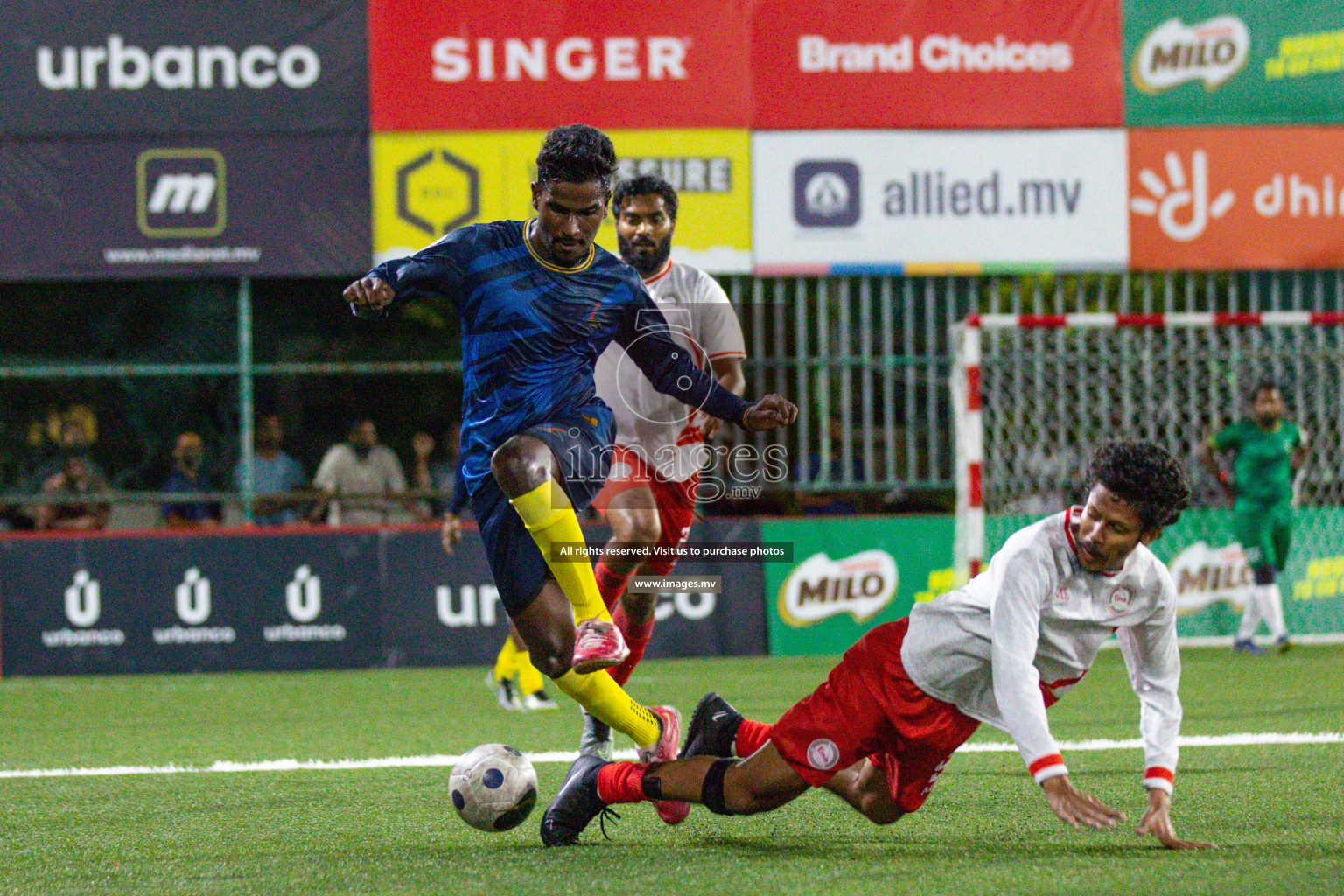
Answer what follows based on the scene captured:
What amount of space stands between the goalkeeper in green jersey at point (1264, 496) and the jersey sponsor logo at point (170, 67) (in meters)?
7.18

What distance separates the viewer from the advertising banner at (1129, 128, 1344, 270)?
11.4m

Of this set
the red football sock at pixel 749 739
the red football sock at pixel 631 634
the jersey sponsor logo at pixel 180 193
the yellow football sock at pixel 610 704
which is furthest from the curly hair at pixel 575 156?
the jersey sponsor logo at pixel 180 193

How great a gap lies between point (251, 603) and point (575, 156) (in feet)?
23.0

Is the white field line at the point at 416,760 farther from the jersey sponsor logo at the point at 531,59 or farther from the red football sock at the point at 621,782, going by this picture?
the jersey sponsor logo at the point at 531,59

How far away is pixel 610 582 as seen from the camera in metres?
5.87

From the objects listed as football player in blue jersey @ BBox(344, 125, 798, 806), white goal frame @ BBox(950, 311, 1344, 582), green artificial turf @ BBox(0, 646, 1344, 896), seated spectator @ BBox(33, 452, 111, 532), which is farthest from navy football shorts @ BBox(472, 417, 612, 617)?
seated spectator @ BBox(33, 452, 111, 532)

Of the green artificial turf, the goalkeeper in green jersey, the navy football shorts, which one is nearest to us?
the green artificial turf

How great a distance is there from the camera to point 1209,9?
11547 millimetres

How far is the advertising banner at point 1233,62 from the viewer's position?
11.5 metres

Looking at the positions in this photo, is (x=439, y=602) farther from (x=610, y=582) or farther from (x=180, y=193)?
(x=610, y=582)

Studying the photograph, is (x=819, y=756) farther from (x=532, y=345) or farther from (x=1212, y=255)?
(x=1212, y=255)

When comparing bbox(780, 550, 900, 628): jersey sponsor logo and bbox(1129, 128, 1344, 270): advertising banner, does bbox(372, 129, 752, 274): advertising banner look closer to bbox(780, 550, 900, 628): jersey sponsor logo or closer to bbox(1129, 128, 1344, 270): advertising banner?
bbox(780, 550, 900, 628): jersey sponsor logo

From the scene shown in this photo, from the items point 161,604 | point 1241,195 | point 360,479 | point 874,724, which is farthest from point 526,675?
point 1241,195

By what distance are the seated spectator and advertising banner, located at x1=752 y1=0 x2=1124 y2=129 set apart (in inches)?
218
